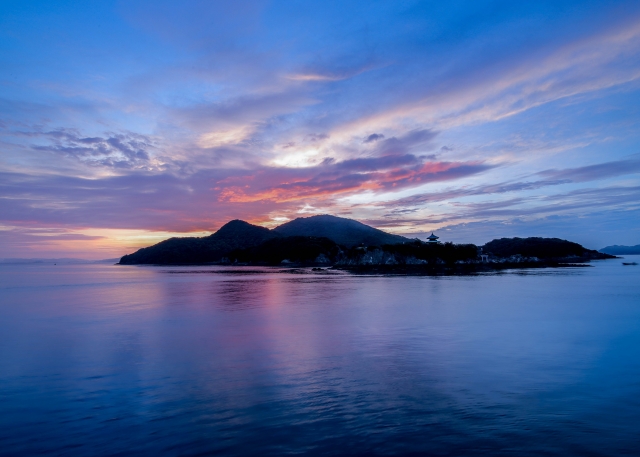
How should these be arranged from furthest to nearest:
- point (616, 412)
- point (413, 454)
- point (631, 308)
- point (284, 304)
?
point (284, 304) < point (631, 308) < point (616, 412) < point (413, 454)

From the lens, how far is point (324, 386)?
12320mm

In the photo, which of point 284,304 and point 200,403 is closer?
point 200,403

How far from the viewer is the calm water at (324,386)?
8469 mm

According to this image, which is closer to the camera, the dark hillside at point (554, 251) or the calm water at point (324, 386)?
the calm water at point (324, 386)

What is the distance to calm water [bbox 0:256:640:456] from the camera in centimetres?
847

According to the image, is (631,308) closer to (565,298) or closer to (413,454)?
(565,298)

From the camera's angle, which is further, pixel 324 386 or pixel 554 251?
pixel 554 251

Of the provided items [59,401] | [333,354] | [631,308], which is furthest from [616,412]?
[631,308]


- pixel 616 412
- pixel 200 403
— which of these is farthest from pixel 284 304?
pixel 616 412

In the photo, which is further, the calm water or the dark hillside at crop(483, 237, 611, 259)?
the dark hillside at crop(483, 237, 611, 259)

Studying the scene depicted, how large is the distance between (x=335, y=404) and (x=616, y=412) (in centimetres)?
717

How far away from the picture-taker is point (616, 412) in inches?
394

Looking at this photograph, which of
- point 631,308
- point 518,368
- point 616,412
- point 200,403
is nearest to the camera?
point 616,412

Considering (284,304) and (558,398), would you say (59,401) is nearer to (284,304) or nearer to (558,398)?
(558,398)
